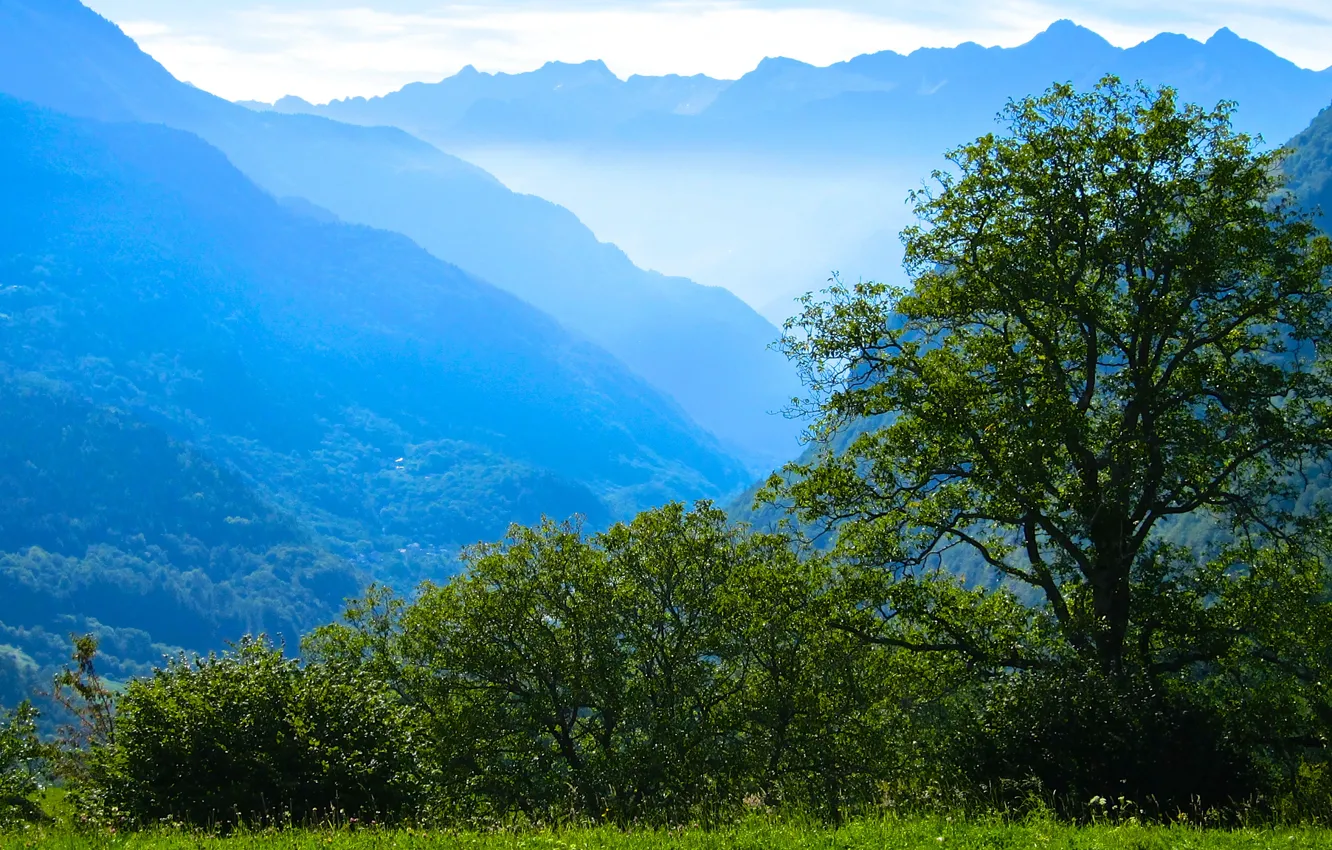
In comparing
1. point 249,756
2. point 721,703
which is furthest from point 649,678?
point 249,756

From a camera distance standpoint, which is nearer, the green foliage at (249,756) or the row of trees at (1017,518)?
the green foliage at (249,756)

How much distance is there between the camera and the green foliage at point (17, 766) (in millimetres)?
24562

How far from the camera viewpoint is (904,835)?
14.4 m

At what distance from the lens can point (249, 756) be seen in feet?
61.0

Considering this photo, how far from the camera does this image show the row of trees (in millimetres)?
20984

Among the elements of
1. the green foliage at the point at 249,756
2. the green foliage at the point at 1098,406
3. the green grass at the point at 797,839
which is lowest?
the green grass at the point at 797,839

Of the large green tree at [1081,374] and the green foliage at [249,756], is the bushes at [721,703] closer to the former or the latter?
the green foliage at [249,756]

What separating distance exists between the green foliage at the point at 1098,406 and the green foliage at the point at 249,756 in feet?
35.3

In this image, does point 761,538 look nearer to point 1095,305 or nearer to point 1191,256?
point 1095,305

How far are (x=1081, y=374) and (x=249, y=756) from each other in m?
18.6

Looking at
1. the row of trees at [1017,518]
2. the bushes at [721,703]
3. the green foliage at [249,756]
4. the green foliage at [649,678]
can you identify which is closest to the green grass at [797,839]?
the bushes at [721,703]

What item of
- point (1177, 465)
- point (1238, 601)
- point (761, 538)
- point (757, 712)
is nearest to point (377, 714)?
point (757, 712)

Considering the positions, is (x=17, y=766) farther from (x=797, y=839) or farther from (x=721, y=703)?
(x=797, y=839)

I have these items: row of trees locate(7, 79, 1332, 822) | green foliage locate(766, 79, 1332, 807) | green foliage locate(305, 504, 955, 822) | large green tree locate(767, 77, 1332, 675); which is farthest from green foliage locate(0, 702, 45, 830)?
large green tree locate(767, 77, 1332, 675)
